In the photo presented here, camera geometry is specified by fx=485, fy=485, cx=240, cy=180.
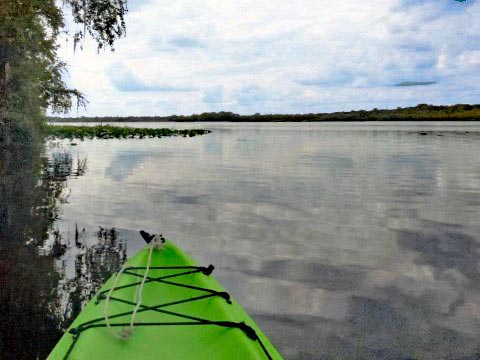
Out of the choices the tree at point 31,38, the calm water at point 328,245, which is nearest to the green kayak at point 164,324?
the calm water at point 328,245

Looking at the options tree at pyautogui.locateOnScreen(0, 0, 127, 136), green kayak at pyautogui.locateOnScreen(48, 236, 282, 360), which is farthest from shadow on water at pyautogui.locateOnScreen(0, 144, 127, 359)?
tree at pyautogui.locateOnScreen(0, 0, 127, 136)

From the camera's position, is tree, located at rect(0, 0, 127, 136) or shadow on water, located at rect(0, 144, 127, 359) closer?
shadow on water, located at rect(0, 144, 127, 359)

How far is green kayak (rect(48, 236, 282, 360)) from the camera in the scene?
4070 millimetres

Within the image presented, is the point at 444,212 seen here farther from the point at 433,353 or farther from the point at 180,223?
the point at 433,353

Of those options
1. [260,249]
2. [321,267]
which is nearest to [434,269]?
[321,267]

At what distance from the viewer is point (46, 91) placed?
2852 cm

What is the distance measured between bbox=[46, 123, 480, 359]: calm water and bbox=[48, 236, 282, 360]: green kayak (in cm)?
115

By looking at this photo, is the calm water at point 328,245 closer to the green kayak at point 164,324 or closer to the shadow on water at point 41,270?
the shadow on water at point 41,270

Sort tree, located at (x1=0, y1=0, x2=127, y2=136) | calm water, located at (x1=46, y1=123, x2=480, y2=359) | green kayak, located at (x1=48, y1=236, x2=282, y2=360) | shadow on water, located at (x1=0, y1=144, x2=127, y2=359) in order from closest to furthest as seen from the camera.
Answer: green kayak, located at (x1=48, y1=236, x2=282, y2=360) < shadow on water, located at (x1=0, y1=144, x2=127, y2=359) < calm water, located at (x1=46, y1=123, x2=480, y2=359) < tree, located at (x1=0, y1=0, x2=127, y2=136)

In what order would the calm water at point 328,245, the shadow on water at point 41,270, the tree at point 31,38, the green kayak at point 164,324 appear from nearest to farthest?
the green kayak at point 164,324
the shadow on water at point 41,270
the calm water at point 328,245
the tree at point 31,38

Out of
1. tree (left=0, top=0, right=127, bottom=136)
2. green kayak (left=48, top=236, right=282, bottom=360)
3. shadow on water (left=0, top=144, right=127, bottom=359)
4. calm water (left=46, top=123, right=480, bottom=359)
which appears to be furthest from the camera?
tree (left=0, top=0, right=127, bottom=136)

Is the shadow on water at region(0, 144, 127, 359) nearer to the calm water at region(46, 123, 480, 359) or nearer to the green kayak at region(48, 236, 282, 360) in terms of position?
the calm water at region(46, 123, 480, 359)

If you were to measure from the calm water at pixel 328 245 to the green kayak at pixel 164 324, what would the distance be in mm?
1155

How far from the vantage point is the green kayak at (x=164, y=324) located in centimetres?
407
